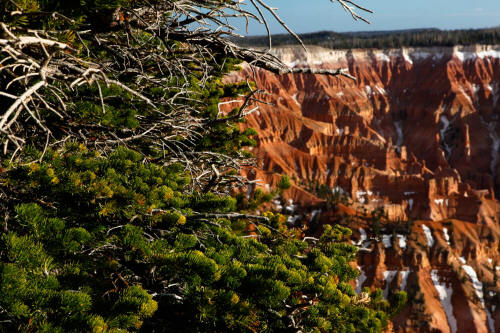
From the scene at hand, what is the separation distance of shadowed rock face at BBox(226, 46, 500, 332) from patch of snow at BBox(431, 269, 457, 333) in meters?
0.10

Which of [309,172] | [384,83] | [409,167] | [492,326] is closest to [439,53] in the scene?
[384,83]

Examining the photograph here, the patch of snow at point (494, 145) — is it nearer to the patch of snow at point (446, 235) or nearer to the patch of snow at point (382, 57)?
the patch of snow at point (382, 57)

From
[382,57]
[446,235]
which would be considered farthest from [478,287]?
[382,57]

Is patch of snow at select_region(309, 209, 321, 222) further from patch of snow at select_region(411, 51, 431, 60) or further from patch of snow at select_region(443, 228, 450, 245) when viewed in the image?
patch of snow at select_region(411, 51, 431, 60)

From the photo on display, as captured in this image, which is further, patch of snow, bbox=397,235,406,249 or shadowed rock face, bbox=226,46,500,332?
patch of snow, bbox=397,235,406,249

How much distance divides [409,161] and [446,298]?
4568cm

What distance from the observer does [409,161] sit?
7906 cm

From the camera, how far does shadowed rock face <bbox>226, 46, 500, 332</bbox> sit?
3947 cm

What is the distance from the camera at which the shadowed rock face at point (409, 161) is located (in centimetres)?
3947

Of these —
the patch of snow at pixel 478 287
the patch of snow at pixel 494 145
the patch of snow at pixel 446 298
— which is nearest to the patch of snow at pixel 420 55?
the patch of snow at pixel 494 145

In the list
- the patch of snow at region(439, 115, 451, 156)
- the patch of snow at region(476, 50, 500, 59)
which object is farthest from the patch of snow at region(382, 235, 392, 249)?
the patch of snow at region(476, 50, 500, 59)

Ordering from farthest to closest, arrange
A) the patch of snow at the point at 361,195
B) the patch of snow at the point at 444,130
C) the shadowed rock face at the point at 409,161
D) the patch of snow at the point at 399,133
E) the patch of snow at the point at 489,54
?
the patch of snow at the point at 489,54 → the patch of snow at the point at 399,133 → the patch of snow at the point at 444,130 → the patch of snow at the point at 361,195 → the shadowed rock face at the point at 409,161

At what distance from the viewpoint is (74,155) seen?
3.29m

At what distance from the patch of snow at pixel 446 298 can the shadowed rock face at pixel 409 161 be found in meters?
0.10
